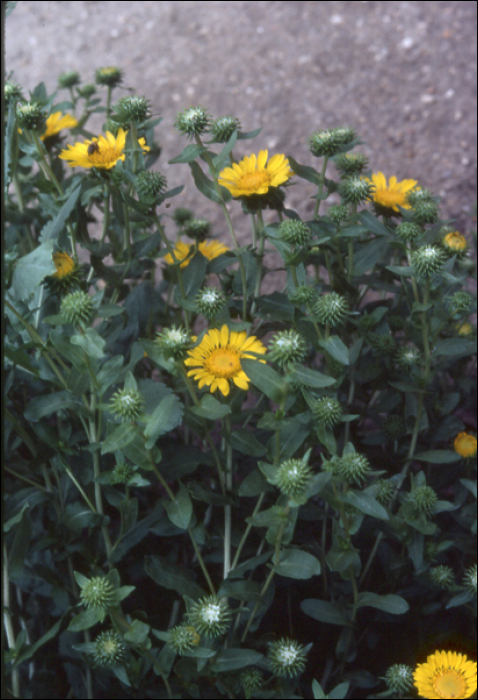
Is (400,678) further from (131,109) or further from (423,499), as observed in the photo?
(131,109)

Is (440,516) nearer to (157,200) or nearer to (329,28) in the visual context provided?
(157,200)

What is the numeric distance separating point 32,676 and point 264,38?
113 inches

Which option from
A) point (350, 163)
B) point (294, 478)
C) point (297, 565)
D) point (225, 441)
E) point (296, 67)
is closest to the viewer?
point (294, 478)

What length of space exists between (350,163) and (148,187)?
45 cm

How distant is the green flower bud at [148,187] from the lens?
3.74ft

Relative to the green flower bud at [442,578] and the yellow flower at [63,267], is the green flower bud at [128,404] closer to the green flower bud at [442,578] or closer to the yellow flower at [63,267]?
the yellow flower at [63,267]

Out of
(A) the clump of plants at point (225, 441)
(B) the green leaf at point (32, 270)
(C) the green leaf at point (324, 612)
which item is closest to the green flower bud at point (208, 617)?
(A) the clump of plants at point (225, 441)

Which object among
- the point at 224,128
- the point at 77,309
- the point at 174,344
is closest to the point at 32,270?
the point at 77,309

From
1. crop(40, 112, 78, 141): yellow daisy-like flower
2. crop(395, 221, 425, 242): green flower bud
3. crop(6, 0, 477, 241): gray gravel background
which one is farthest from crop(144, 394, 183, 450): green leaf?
crop(6, 0, 477, 241): gray gravel background

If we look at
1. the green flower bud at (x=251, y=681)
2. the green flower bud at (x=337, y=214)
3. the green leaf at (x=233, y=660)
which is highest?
the green flower bud at (x=337, y=214)

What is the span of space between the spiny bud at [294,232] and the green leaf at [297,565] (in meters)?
0.49

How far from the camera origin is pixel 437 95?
117 inches

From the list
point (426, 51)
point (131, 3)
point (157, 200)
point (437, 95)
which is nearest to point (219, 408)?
point (157, 200)

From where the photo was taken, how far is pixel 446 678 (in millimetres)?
1165
